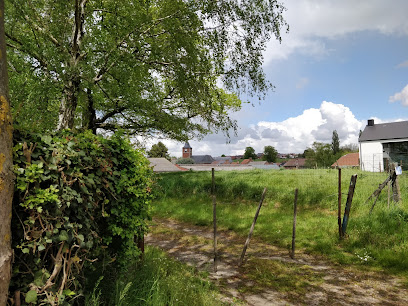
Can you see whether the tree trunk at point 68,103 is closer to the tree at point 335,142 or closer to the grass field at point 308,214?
the grass field at point 308,214

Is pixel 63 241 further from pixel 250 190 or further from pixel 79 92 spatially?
pixel 250 190

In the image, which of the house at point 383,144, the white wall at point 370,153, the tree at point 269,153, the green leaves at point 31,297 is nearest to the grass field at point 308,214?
the green leaves at point 31,297

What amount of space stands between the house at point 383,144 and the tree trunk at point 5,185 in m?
41.8

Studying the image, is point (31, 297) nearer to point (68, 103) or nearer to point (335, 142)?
point (68, 103)

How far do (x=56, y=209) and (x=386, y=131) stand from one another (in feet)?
160

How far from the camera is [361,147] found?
1697 inches

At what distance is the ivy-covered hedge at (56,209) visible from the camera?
2512mm

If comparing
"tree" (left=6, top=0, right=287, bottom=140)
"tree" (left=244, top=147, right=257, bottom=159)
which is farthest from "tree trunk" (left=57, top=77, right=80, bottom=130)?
"tree" (left=244, top=147, right=257, bottom=159)

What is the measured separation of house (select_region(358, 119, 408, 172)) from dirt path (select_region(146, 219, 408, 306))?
35.1 m

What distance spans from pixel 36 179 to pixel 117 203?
4.25 ft

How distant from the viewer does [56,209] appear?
105 inches

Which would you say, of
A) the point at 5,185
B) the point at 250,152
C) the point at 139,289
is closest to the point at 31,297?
the point at 5,185

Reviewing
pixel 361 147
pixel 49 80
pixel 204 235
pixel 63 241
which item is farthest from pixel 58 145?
pixel 361 147

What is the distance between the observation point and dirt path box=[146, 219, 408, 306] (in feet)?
17.5
